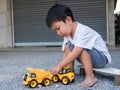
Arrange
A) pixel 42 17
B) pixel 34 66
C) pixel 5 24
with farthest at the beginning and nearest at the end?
pixel 5 24 → pixel 42 17 → pixel 34 66

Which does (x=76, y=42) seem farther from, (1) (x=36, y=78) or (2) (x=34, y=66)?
(2) (x=34, y=66)

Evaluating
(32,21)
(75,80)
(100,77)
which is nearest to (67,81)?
(75,80)

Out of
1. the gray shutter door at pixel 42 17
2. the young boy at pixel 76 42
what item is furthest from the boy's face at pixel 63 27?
the gray shutter door at pixel 42 17

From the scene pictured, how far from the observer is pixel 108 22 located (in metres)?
7.44

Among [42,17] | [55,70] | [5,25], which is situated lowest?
[55,70]

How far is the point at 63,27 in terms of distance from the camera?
11.2 feet

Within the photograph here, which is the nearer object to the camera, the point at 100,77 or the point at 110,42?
the point at 100,77

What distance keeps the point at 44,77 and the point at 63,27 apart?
0.53 m

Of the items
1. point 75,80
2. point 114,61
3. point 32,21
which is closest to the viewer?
point 75,80

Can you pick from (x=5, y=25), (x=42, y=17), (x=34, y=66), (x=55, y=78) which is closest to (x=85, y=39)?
(x=55, y=78)

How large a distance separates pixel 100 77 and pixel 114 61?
1380 mm

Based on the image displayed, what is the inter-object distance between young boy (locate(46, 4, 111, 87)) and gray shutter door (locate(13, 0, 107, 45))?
12.9ft

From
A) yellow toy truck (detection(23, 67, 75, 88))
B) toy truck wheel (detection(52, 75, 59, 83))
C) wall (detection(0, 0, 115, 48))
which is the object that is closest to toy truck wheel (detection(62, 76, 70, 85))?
yellow toy truck (detection(23, 67, 75, 88))

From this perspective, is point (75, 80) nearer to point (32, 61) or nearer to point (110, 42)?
point (32, 61)
